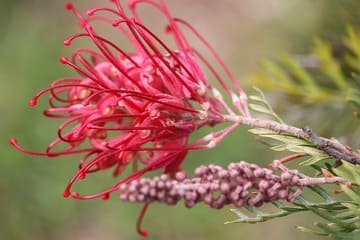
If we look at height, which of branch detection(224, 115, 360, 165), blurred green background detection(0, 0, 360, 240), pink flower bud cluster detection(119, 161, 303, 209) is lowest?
pink flower bud cluster detection(119, 161, 303, 209)

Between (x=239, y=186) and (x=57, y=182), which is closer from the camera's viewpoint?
(x=239, y=186)

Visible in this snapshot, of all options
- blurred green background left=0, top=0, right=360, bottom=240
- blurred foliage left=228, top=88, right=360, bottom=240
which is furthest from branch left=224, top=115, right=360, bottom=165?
blurred green background left=0, top=0, right=360, bottom=240

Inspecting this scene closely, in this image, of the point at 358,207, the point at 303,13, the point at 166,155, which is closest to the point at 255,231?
the point at 303,13

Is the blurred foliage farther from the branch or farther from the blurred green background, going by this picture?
the blurred green background

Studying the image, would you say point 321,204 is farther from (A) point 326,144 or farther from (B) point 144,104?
(B) point 144,104

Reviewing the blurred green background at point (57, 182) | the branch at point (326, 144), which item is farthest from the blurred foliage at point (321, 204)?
the blurred green background at point (57, 182)

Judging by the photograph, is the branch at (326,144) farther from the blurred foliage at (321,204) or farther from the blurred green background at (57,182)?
the blurred green background at (57,182)

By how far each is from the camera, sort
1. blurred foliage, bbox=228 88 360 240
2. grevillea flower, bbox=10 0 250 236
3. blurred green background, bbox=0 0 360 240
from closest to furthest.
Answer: blurred foliage, bbox=228 88 360 240 → grevillea flower, bbox=10 0 250 236 → blurred green background, bbox=0 0 360 240

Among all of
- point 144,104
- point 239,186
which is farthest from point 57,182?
point 239,186

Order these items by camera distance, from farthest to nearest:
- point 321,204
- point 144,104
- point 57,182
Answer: point 57,182 < point 144,104 < point 321,204

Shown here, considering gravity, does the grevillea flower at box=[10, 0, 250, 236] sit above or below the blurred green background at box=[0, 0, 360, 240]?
below

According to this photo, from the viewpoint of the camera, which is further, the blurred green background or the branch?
the blurred green background
